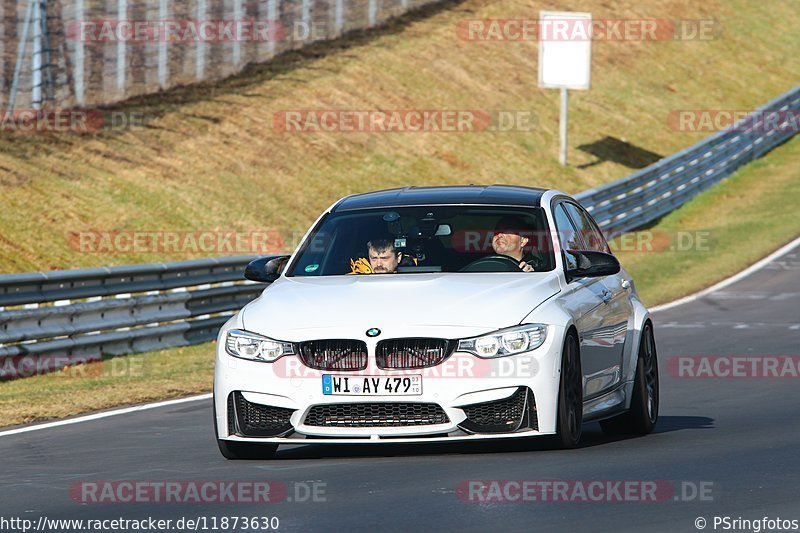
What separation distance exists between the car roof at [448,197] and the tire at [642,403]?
1.32 m

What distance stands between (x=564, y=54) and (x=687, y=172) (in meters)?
4.58

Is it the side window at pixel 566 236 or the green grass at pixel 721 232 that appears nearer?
the side window at pixel 566 236

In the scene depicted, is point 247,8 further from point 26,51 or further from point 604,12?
point 604,12

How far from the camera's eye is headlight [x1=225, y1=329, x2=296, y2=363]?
30.0 feet

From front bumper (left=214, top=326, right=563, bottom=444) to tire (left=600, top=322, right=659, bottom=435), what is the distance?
1.83 meters

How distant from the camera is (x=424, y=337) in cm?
894

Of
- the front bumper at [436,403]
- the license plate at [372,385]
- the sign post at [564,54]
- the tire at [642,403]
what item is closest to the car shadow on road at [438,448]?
the tire at [642,403]

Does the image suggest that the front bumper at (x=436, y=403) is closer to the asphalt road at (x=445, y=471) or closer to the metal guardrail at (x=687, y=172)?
the asphalt road at (x=445, y=471)

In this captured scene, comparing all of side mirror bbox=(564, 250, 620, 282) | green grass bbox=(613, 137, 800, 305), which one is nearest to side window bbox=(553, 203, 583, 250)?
side mirror bbox=(564, 250, 620, 282)

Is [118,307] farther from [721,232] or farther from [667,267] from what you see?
[721,232]

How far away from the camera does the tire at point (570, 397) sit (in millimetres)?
9133

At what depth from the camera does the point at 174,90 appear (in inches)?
1288

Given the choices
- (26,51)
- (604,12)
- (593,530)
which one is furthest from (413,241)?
(604,12)

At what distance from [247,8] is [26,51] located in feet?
29.6
